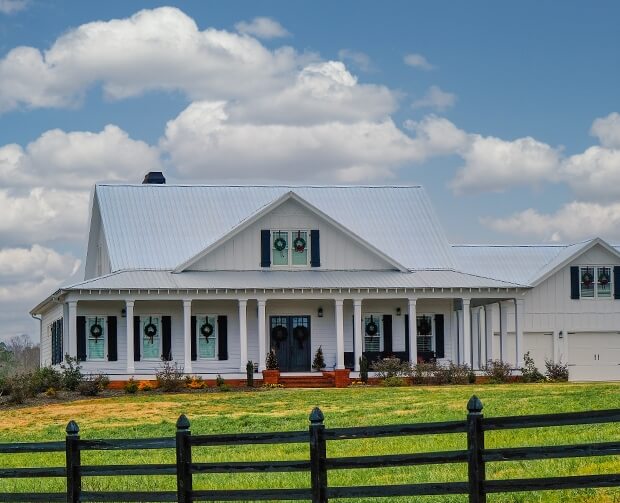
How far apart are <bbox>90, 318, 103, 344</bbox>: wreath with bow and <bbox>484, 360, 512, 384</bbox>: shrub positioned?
1362 centimetres

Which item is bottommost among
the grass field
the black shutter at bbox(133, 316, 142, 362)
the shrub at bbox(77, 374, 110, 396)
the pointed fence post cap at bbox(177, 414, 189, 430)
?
the grass field

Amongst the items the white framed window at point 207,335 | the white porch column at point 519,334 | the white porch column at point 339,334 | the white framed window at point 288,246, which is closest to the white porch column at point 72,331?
the white framed window at point 207,335

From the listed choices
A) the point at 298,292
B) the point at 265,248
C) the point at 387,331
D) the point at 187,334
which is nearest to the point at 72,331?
the point at 187,334

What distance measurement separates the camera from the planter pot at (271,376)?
1622 inches

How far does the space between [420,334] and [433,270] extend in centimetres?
251

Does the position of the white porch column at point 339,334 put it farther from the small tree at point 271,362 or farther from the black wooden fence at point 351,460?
the black wooden fence at point 351,460

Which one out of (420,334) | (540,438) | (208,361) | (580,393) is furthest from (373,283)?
(540,438)

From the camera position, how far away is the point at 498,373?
42031 mm

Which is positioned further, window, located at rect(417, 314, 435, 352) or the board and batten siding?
window, located at rect(417, 314, 435, 352)

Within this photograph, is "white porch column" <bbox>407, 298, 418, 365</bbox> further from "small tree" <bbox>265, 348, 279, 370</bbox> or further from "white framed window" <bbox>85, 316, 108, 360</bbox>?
"white framed window" <bbox>85, 316, 108, 360</bbox>

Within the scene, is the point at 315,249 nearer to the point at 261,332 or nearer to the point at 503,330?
the point at 261,332

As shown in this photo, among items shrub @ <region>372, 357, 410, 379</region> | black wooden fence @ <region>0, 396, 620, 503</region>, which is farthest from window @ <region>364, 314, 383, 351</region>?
black wooden fence @ <region>0, 396, 620, 503</region>

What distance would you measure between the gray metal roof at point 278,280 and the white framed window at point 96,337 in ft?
5.60

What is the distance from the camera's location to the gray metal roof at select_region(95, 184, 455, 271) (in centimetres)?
4597
